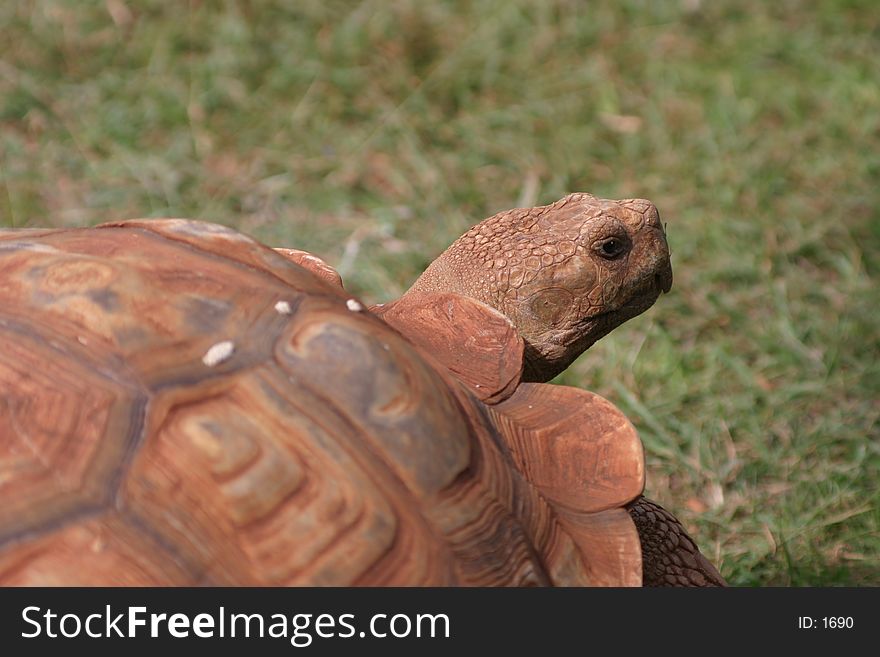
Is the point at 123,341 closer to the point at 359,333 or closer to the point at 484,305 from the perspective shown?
the point at 359,333

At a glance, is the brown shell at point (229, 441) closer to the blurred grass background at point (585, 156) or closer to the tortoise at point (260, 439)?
the tortoise at point (260, 439)

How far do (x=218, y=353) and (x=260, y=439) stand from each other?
0.13m

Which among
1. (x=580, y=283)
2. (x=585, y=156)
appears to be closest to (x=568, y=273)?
(x=580, y=283)

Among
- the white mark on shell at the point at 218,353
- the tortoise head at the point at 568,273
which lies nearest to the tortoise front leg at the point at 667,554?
the tortoise head at the point at 568,273

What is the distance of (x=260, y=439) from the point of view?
51.5 inches

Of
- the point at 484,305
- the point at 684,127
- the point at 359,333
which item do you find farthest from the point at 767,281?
the point at 359,333

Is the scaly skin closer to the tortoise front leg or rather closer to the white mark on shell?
the tortoise front leg

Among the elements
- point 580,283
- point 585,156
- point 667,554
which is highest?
point 580,283

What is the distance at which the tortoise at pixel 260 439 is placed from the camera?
1.26 meters

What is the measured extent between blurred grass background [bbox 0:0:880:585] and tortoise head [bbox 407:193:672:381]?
0.76m

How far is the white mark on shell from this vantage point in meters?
1.35

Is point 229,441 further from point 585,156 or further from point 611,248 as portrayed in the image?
point 585,156

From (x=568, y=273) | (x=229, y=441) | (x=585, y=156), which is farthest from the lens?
(x=585, y=156)
